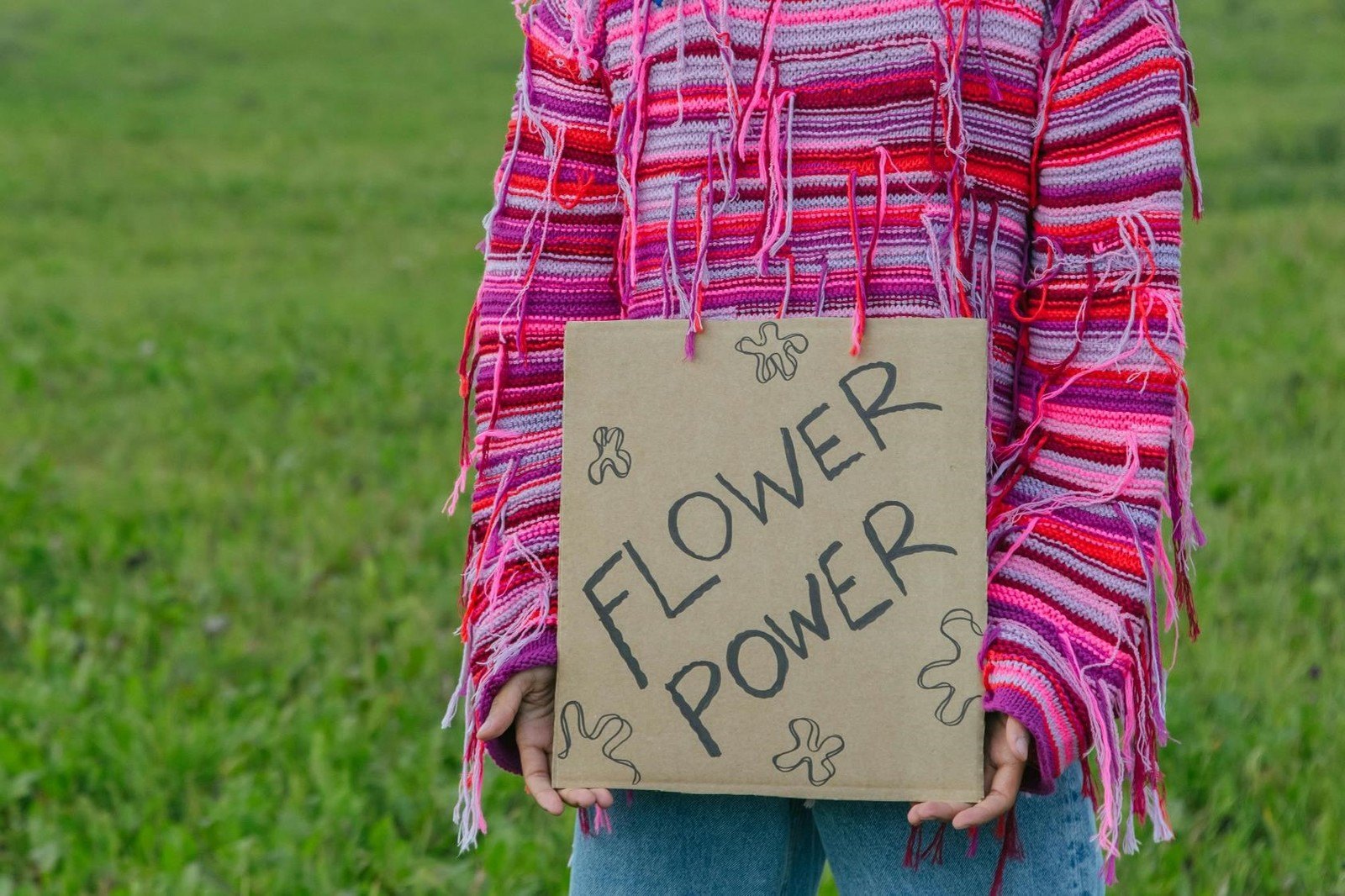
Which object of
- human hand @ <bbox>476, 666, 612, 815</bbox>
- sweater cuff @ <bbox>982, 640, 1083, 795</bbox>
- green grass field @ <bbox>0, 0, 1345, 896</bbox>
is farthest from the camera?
green grass field @ <bbox>0, 0, 1345, 896</bbox>

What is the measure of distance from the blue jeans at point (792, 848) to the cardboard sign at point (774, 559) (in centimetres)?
15

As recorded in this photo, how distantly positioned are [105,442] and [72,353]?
1.05 metres

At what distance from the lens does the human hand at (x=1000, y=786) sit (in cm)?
110

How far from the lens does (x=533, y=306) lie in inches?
51.5

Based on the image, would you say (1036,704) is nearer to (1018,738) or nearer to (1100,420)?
(1018,738)

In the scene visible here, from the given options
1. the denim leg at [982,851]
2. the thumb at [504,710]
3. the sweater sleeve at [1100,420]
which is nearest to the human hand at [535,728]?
the thumb at [504,710]

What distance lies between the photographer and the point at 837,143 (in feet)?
4.00

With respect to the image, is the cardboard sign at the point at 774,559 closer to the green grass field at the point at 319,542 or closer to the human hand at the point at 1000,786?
the human hand at the point at 1000,786

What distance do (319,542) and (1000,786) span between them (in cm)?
298

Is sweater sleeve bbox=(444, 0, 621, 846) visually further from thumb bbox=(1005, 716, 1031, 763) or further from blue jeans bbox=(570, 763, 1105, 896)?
thumb bbox=(1005, 716, 1031, 763)

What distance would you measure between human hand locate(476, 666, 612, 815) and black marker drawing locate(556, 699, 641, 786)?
0.03 m

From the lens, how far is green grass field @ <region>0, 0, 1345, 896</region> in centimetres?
246

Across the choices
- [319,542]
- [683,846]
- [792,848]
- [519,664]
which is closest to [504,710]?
[519,664]

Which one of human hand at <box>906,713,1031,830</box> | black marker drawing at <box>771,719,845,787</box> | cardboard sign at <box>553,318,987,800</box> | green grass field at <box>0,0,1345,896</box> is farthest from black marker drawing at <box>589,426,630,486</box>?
green grass field at <box>0,0,1345,896</box>
